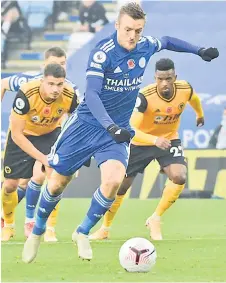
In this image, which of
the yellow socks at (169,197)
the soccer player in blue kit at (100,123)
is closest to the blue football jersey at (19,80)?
the yellow socks at (169,197)

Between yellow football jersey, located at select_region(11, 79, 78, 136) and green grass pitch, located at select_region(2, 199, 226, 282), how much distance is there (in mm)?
1334

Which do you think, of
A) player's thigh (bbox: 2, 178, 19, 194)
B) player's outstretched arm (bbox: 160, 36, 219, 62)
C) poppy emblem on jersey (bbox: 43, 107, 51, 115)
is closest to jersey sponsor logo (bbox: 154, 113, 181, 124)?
poppy emblem on jersey (bbox: 43, 107, 51, 115)

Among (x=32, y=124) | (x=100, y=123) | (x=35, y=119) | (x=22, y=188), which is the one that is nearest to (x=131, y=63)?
(x=100, y=123)

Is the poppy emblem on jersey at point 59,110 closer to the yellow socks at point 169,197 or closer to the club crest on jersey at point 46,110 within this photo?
the club crest on jersey at point 46,110

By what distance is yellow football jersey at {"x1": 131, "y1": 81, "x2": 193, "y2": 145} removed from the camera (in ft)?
36.1

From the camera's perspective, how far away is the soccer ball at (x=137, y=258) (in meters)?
7.30

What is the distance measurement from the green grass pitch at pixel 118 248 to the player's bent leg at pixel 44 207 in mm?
120

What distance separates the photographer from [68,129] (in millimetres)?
7926

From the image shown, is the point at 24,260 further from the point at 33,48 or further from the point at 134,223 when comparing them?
the point at 33,48

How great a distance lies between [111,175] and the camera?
7.49m

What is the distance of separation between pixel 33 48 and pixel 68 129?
1672cm

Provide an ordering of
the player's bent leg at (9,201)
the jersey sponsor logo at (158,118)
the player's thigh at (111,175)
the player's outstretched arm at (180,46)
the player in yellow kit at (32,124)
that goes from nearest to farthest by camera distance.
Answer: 1. the player's thigh at (111,175)
2. the player's outstretched arm at (180,46)
3. the player in yellow kit at (32,124)
4. the player's bent leg at (9,201)
5. the jersey sponsor logo at (158,118)

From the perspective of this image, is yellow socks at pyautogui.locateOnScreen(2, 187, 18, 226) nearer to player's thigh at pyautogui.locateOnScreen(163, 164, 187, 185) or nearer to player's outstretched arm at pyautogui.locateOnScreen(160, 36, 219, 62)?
player's thigh at pyautogui.locateOnScreen(163, 164, 187, 185)

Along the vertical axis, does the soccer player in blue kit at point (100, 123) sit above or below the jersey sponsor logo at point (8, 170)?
above
